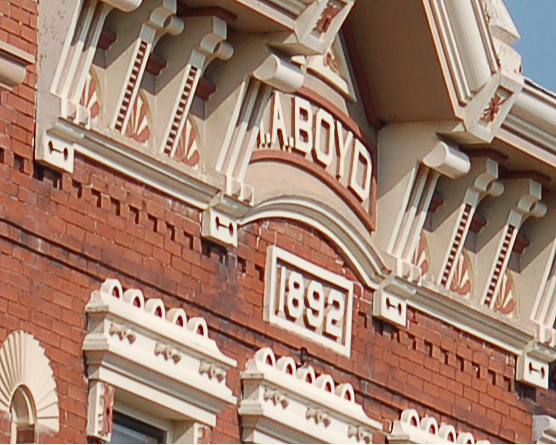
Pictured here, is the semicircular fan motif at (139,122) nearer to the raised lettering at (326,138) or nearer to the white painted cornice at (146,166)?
the white painted cornice at (146,166)

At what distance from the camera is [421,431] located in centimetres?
2084

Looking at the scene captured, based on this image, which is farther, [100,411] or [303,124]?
[303,124]

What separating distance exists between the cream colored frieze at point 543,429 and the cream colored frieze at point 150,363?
13.4 ft

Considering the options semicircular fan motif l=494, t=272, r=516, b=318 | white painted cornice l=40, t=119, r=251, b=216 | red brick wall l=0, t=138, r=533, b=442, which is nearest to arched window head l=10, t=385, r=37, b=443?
red brick wall l=0, t=138, r=533, b=442

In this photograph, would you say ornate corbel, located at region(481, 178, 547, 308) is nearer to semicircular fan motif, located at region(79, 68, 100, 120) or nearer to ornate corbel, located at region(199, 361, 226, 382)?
ornate corbel, located at region(199, 361, 226, 382)

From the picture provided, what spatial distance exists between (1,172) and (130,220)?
4.42 ft

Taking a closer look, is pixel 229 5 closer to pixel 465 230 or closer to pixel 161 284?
pixel 161 284

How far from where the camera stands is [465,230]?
21453 mm

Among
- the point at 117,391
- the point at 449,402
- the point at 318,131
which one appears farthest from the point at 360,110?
the point at 117,391

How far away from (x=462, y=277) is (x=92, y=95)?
4.49 meters

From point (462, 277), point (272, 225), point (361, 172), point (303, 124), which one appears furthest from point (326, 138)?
point (462, 277)

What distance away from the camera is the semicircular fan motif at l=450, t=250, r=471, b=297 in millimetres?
21672


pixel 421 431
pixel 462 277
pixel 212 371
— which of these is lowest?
pixel 212 371

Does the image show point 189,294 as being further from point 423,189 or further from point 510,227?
point 510,227
